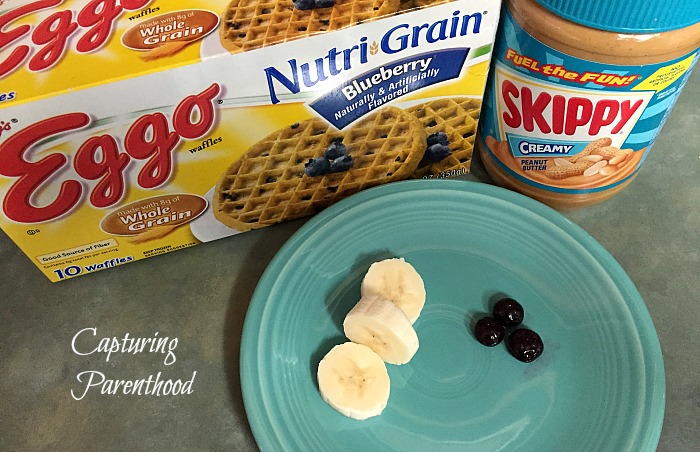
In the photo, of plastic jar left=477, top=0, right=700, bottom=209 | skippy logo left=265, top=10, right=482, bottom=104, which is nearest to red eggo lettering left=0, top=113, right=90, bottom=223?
skippy logo left=265, top=10, right=482, bottom=104

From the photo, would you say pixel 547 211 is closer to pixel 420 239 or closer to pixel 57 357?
pixel 420 239

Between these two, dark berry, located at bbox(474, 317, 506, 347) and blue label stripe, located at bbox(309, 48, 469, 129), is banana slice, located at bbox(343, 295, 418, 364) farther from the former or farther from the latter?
blue label stripe, located at bbox(309, 48, 469, 129)

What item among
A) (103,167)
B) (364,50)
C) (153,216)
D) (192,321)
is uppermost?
(364,50)

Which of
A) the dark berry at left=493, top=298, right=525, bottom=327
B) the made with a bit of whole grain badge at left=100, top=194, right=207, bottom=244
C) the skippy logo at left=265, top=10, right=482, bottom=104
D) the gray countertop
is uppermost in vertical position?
the skippy logo at left=265, top=10, right=482, bottom=104

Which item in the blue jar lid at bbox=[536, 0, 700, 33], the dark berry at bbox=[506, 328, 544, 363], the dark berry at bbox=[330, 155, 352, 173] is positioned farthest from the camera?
the dark berry at bbox=[330, 155, 352, 173]

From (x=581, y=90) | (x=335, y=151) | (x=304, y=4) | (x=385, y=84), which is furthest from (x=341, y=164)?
(x=581, y=90)

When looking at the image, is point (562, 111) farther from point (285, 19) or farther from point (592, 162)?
point (285, 19)

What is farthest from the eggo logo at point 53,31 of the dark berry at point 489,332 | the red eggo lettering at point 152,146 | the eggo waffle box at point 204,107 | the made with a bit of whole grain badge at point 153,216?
the dark berry at point 489,332
